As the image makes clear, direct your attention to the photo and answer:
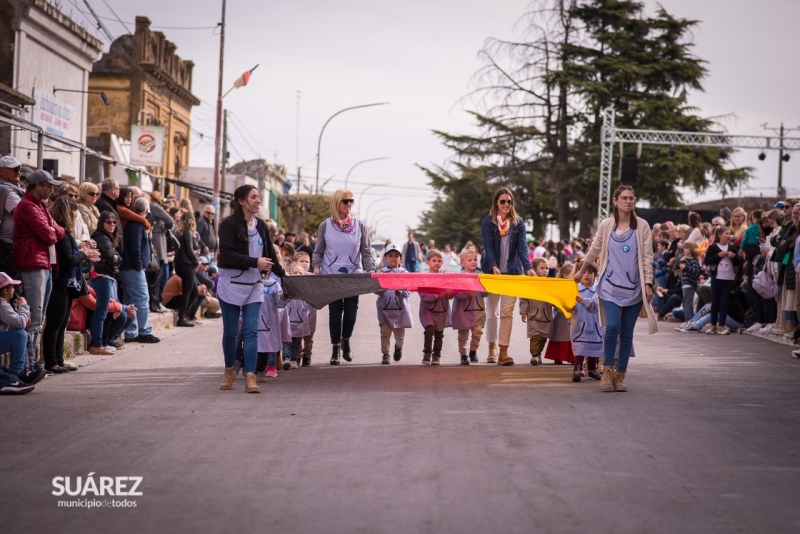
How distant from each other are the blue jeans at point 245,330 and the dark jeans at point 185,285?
7.94 metres

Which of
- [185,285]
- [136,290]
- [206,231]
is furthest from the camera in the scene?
[206,231]

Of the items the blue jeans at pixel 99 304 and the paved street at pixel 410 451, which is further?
the blue jeans at pixel 99 304

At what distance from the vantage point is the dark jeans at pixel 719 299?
18384mm

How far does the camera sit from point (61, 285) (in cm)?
1148

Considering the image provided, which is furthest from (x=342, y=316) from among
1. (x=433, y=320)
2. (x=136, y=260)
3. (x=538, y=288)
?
(x=136, y=260)

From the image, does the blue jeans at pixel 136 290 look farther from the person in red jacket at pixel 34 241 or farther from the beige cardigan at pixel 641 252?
the beige cardigan at pixel 641 252

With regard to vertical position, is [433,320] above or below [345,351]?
above

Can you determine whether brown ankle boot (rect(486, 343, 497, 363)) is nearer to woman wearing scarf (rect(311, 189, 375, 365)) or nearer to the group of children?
the group of children

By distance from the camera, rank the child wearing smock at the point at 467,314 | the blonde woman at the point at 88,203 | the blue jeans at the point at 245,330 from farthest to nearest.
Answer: the blonde woman at the point at 88,203 → the child wearing smock at the point at 467,314 → the blue jeans at the point at 245,330

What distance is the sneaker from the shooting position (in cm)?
979

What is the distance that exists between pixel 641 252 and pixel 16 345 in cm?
619

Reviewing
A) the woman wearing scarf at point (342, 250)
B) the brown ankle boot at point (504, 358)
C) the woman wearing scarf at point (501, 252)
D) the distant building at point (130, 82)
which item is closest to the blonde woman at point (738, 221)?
the woman wearing scarf at point (501, 252)

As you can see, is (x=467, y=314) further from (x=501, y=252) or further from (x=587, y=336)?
(x=587, y=336)

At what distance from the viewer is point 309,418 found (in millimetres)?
8430
